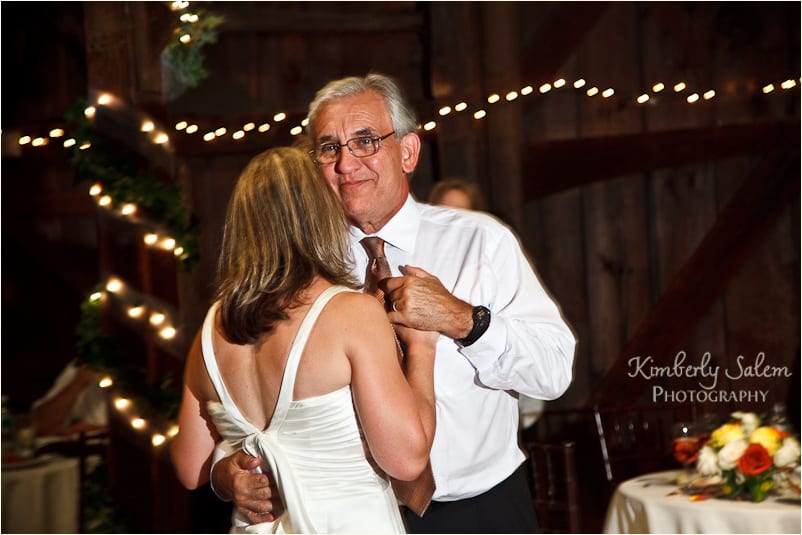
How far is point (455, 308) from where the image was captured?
2.17 metres

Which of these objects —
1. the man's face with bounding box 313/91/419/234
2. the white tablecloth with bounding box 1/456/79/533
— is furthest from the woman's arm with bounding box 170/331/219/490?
the white tablecloth with bounding box 1/456/79/533

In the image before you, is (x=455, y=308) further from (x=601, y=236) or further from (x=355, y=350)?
(x=601, y=236)

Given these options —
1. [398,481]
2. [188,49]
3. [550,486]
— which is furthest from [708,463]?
[188,49]

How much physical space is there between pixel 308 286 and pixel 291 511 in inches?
17.5

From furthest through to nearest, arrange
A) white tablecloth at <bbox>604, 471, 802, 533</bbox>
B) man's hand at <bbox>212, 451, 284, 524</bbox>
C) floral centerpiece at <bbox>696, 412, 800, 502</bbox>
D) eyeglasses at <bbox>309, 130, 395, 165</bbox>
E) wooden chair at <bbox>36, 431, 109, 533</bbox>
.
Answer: wooden chair at <bbox>36, 431, 109, 533</bbox> < floral centerpiece at <bbox>696, 412, 800, 502</bbox> < white tablecloth at <bbox>604, 471, 802, 533</bbox> < eyeglasses at <bbox>309, 130, 395, 165</bbox> < man's hand at <bbox>212, 451, 284, 524</bbox>

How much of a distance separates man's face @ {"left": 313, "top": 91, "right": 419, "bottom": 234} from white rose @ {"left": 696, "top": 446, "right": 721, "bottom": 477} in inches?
65.3

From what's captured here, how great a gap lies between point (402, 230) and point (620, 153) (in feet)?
9.99

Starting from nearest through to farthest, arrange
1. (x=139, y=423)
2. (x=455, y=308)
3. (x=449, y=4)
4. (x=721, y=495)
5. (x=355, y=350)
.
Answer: (x=355, y=350), (x=455, y=308), (x=721, y=495), (x=139, y=423), (x=449, y=4)

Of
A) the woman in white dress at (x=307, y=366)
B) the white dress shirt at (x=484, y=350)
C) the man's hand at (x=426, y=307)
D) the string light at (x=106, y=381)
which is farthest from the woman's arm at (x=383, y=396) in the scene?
the string light at (x=106, y=381)

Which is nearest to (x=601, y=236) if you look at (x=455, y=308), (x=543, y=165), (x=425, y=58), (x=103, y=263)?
(x=543, y=165)

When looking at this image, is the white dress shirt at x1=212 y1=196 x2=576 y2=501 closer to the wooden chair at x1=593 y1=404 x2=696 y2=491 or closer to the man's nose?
the man's nose

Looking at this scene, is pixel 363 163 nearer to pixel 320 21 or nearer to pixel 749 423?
pixel 749 423

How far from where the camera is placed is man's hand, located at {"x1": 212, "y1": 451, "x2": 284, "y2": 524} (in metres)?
2.07

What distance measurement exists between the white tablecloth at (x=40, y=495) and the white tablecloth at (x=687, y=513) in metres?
2.13
